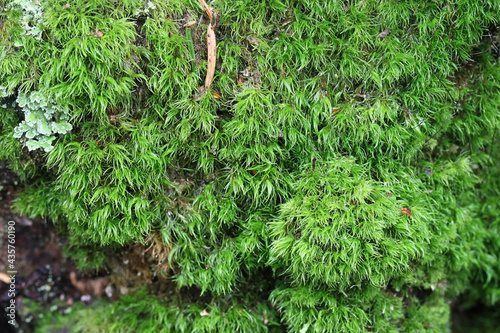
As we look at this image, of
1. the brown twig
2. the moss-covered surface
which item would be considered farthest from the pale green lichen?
the brown twig

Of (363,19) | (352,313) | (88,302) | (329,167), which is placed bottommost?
(88,302)

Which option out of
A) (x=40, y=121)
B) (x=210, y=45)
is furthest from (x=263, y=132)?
(x=40, y=121)

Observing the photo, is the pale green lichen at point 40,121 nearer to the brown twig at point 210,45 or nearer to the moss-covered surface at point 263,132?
the moss-covered surface at point 263,132

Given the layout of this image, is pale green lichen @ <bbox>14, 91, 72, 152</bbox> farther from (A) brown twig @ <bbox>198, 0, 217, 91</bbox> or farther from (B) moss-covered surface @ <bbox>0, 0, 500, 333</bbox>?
(A) brown twig @ <bbox>198, 0, 217, 91</bbox>

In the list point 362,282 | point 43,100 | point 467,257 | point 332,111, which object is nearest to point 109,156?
point 43,100

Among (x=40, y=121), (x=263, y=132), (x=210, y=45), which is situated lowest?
(x=263, y=132)

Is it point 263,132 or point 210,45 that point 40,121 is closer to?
point 210,45

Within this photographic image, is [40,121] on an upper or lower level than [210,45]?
lower

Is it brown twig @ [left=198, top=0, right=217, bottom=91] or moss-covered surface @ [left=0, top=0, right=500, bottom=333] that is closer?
moss-covered surface @ [left=0, top=0, right=500, bottom=333]

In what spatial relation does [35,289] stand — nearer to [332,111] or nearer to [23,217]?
[23,217]
